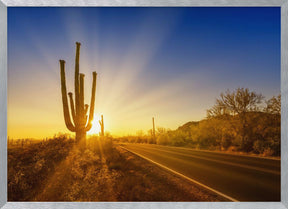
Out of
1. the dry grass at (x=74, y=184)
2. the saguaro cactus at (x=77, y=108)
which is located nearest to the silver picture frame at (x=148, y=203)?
the dry grass at (x=74, y=184)

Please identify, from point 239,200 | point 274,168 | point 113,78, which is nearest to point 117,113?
point 113,78

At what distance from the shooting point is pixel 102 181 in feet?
14.0

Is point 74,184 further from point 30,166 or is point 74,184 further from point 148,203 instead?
point 148,203

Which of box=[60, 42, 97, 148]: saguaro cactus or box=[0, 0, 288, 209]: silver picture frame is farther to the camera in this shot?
box=[60, 42, 97, 148]: saguaro cactus

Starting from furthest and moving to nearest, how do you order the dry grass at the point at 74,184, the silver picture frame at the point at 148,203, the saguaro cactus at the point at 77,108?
1. the saguaro cactus at the point at 77,108
2. the dry grass at the point at 74,184
3. the silver picture frame at the point at 148,203

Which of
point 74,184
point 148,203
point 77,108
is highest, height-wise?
point 77,108

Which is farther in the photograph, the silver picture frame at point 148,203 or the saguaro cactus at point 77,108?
the saguaro cactus at point 77,108

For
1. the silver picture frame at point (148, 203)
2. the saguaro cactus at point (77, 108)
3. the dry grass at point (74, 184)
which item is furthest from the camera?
the saguaro cactus at point (77, 108)

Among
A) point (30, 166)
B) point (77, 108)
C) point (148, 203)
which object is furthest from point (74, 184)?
point (77, 108)

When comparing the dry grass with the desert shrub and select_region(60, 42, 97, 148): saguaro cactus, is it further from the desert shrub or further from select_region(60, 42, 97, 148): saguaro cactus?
select_region(60, 42, 97, 148): saguaro cactus

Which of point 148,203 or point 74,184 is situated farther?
point 74,184

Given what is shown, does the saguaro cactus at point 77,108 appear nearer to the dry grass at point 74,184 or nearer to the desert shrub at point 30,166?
the desert shrub at point 30,166

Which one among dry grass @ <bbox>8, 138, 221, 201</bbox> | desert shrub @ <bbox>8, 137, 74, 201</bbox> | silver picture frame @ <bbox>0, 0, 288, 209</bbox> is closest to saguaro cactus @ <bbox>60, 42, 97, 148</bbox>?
desert shrub @ <bbox>8, 137, 74, 201</bbox>

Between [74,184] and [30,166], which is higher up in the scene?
[30,166]
